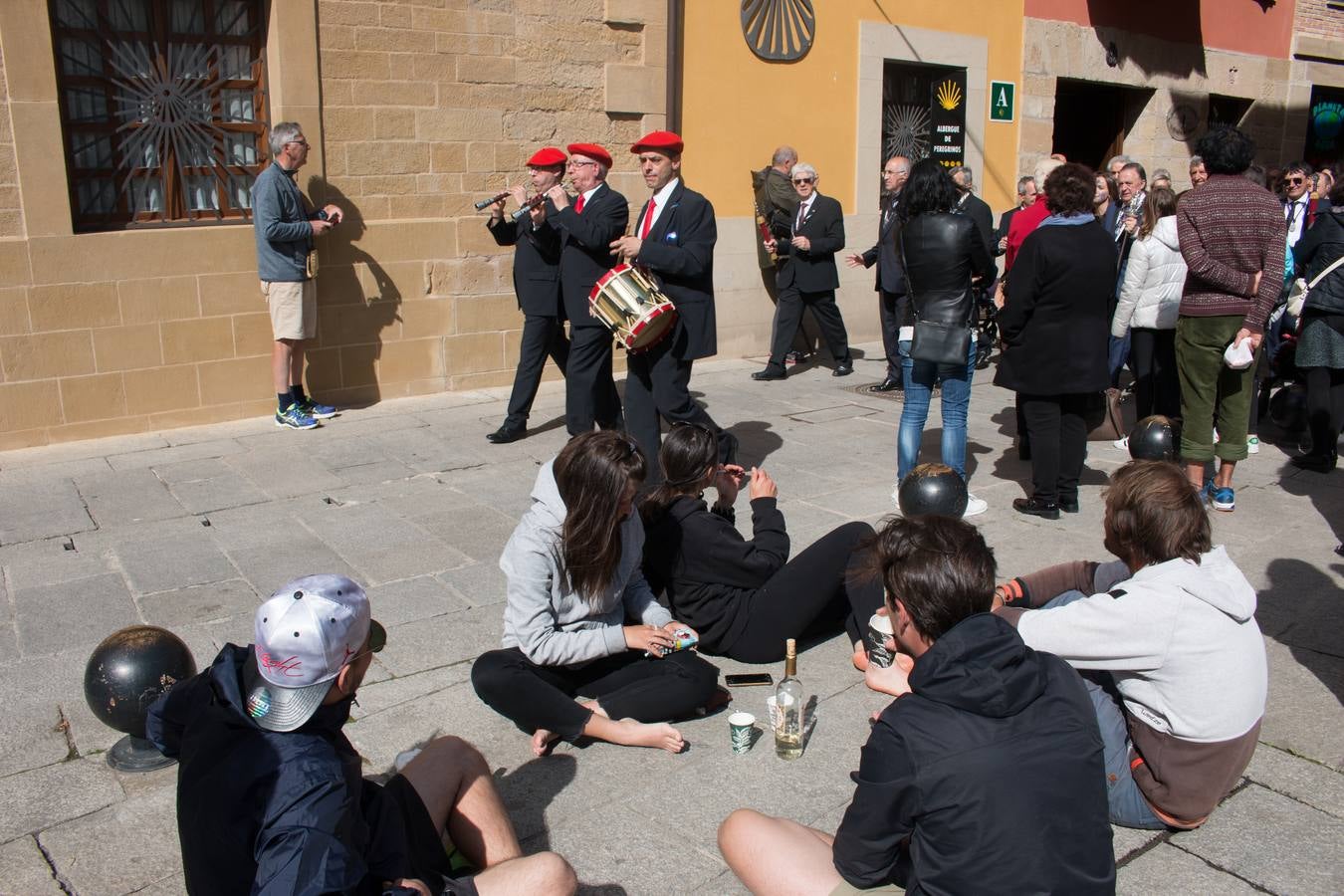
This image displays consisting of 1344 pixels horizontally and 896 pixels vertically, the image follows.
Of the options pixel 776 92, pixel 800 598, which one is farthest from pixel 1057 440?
pixel 776 92

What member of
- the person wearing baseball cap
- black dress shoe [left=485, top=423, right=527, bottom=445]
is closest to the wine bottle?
the person wearing baseball cap

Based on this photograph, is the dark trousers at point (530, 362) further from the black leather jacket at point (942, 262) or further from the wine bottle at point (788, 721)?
the wine bottle at point (788, 721)

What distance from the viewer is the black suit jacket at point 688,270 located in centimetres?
652

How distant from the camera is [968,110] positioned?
40.7ft

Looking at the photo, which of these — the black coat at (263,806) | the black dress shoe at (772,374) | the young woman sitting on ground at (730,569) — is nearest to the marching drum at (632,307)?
the young woman sitting on ground at (730,569)

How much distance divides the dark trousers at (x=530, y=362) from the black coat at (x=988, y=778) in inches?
221

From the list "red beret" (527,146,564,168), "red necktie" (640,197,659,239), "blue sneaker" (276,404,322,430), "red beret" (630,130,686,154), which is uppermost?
"red beret" (630,130,686,154)

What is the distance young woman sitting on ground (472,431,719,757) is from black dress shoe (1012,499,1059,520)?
2986 millimetres

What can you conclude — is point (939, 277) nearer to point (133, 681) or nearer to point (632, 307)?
point (632, 307)

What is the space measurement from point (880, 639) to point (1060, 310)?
2.73 meters

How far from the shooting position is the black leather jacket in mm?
5891

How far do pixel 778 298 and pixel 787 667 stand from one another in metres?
6.82

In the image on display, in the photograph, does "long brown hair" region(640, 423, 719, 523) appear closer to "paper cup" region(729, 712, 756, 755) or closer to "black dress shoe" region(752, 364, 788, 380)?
"paper cup" region(729, 712, 756, 755)

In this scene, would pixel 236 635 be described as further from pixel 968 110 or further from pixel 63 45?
pixel 968 110
